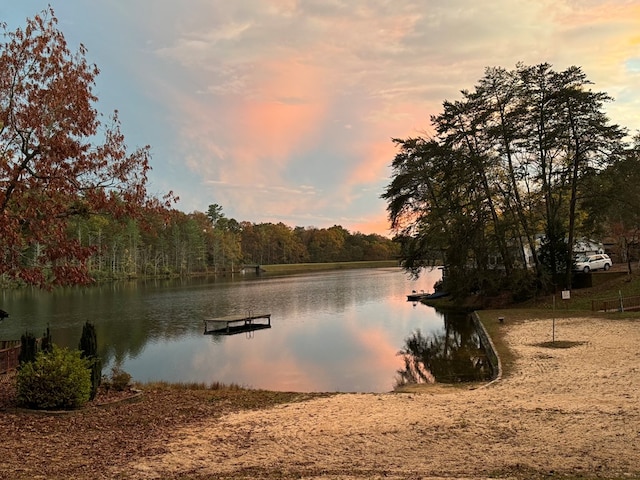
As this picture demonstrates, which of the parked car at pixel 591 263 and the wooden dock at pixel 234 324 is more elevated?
the parked car at pixel 591 263

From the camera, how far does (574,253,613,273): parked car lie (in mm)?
36100

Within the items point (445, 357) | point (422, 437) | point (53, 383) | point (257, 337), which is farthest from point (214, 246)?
point (422, 437)

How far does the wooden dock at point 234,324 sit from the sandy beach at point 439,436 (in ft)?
64.0

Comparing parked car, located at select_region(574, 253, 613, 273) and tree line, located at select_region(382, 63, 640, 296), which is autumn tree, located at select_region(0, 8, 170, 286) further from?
parked car, located at select_region(574, 253, 613, 273)

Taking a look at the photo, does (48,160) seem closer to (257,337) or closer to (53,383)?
(53,383)

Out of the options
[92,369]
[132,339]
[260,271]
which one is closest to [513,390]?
[92,369]

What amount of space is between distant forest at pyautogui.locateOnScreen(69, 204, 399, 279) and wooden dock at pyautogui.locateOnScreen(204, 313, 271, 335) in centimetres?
4298

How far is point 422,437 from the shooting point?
7.86 metres

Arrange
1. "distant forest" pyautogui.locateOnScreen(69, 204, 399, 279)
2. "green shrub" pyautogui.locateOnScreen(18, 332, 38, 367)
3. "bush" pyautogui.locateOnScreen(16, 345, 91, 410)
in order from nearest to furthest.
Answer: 1. "bush" pyautogui.locateOnScreen(16, 345, 91, 410)
2. "green shrub" pyautogui.locateOnScreen(18, 332, 38, 367)
3. "distant forest" pyautogui.locateOnScreen(69, 204, 399, 279)

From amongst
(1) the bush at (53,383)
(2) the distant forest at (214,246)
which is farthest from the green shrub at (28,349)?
(2) the distant forest at (214,246)

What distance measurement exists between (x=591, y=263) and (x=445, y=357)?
2241 centimetres

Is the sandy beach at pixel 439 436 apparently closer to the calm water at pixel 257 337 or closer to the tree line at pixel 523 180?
the calm water at pixel 257 337

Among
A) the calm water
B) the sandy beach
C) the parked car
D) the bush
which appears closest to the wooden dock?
the calm water

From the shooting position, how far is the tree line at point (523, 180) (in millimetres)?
29531
